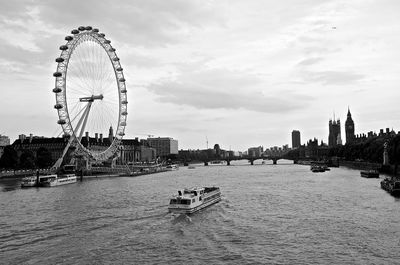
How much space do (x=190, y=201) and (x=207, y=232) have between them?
29.8ft

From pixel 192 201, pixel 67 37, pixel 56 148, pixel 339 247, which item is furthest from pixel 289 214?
pixel 56 148

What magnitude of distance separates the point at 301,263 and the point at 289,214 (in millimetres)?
15708

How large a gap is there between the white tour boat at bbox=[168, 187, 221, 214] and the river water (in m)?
1.03

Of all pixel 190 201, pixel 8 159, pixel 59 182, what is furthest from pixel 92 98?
pixel 190 201

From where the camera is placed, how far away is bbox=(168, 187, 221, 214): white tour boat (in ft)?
135

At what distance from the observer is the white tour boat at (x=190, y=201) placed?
4128 centimetres

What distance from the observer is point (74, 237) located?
31.0 metres

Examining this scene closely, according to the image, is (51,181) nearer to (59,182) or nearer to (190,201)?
(59,182)

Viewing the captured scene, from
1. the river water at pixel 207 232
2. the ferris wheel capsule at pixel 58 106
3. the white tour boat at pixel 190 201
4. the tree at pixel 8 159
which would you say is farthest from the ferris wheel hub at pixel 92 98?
the white tour boat at pixel 190 201

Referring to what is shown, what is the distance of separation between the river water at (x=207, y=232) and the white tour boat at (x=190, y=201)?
3.37 ft

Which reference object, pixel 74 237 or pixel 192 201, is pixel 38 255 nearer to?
pixel 74 237

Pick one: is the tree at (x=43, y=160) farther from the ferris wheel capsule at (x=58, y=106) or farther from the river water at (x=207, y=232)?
the river water at (x=207, y=232)

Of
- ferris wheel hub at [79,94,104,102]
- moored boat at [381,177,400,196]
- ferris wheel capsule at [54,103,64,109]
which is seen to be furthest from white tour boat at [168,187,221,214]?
ferris wheel hub at [79,94,104,102]

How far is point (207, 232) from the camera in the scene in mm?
33031
